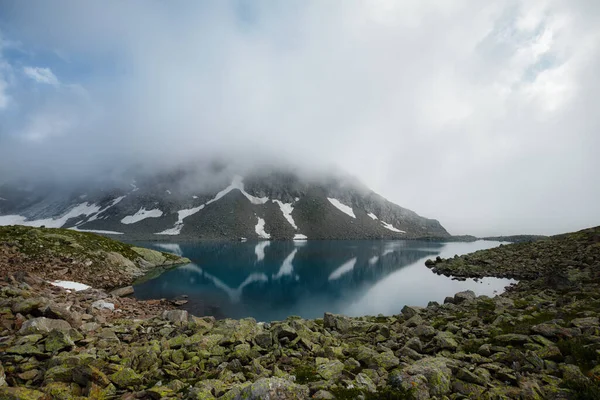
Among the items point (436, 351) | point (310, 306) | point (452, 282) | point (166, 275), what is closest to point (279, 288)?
point (310, 306)

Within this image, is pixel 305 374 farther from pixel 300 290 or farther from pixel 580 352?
pixel 300 290

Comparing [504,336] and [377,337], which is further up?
[504,336]

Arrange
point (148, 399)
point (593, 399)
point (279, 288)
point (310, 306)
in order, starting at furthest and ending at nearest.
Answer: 1. point (279, 288)
2. point (310, 306)
3. point (148, 399)
4. point (593, 399)

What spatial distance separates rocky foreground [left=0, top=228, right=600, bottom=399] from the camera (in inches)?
305

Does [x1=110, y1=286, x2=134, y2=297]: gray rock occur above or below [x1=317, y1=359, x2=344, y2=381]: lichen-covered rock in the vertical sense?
below

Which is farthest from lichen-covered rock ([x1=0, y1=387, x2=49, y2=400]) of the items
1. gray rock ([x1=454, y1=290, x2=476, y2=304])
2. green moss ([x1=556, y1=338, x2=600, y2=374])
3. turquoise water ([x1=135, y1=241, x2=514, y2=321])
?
gray rock ([x1=454, y1=290, x2=476, y2=304])

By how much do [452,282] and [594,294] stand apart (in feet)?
115

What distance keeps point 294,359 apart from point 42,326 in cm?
1202

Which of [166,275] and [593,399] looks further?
[166,275]

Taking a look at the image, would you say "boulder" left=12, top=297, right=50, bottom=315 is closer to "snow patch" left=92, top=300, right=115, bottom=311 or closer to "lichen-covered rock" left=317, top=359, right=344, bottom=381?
"snow patch" left=92, top=300, right=115, bottom=311

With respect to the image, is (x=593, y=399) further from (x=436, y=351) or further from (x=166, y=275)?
(x=166, y=275)

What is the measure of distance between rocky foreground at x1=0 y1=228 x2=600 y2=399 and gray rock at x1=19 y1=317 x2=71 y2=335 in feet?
0.25

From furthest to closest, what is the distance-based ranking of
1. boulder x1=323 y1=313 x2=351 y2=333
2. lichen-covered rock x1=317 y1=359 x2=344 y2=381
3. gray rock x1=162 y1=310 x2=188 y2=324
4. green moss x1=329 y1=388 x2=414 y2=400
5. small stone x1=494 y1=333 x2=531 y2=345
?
gray rock x1=162 y1=310 x2=188 y2=324, boulder x1=323 y1=313 x2=351 y2=333, small stone x1=494 y1=333 x2=531 y2=345, lichen-covered rock x1=317 y1=359 x2=344 y2=381, green moss x1=329 y1=388 x2=414 y2=400

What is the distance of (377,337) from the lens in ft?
48.3
